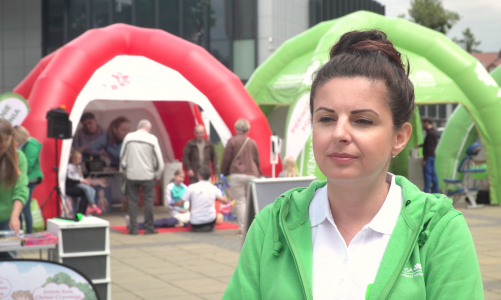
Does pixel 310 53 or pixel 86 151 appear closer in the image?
pixel 86 151

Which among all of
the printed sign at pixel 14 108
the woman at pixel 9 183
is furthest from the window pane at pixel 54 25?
the woman at pixel 9 183

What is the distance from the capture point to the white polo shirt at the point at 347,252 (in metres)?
1.64

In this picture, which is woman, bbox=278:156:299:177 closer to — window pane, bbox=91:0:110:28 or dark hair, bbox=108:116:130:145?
dark hair, bbox=108:116:130:145

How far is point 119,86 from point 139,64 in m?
0.64

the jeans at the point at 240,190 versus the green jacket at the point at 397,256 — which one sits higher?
the green jacket at the point at 397,256

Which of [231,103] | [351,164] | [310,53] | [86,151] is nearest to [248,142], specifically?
[231,103]

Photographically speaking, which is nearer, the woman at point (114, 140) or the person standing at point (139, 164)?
the person standing at point (139, 164)

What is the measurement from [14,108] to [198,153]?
3377mm

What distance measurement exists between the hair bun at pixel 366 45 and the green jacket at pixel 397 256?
0.36 metres

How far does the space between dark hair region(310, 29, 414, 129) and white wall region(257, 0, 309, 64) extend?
78.7 feet

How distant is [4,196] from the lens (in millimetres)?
5418

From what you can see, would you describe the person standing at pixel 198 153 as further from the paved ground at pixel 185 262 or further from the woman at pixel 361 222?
the woman at pixel 361 222

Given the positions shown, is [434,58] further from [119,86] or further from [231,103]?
[119,86]

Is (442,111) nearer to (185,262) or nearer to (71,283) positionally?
(185,262)
